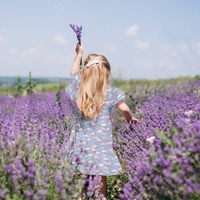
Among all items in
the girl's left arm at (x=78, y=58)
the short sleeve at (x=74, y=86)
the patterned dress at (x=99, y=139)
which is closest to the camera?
the patterned dress at (x=99, y=139)

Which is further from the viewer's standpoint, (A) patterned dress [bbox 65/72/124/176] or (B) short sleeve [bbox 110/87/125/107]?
(B) short sleeve [bbox 110/87/125/107]

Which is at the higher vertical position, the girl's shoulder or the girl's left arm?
the girl's left arm

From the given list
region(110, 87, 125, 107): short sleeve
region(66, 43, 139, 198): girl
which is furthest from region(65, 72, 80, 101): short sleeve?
region(110, 87, 125, 107): short sleeve

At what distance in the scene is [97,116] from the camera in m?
3.31

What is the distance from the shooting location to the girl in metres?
3.21

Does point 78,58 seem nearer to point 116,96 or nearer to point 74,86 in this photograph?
point 74,86

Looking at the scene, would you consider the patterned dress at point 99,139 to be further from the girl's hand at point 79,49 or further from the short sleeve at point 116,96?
the girl's hand at point 79,49

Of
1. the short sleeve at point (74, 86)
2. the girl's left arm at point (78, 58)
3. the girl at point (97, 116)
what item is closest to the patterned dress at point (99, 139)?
the girl at point (97, 116)

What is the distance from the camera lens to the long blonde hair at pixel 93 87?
3.25 m

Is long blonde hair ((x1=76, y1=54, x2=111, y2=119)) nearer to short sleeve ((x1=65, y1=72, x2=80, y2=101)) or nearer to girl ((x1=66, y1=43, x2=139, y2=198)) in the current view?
girl ((x1=66, y1=43, x2=139, y2=198))

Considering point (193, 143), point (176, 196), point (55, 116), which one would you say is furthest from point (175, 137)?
point (55, 116)

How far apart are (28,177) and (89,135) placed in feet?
3.78

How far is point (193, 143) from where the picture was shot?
2156 mm

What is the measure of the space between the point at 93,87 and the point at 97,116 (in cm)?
23
